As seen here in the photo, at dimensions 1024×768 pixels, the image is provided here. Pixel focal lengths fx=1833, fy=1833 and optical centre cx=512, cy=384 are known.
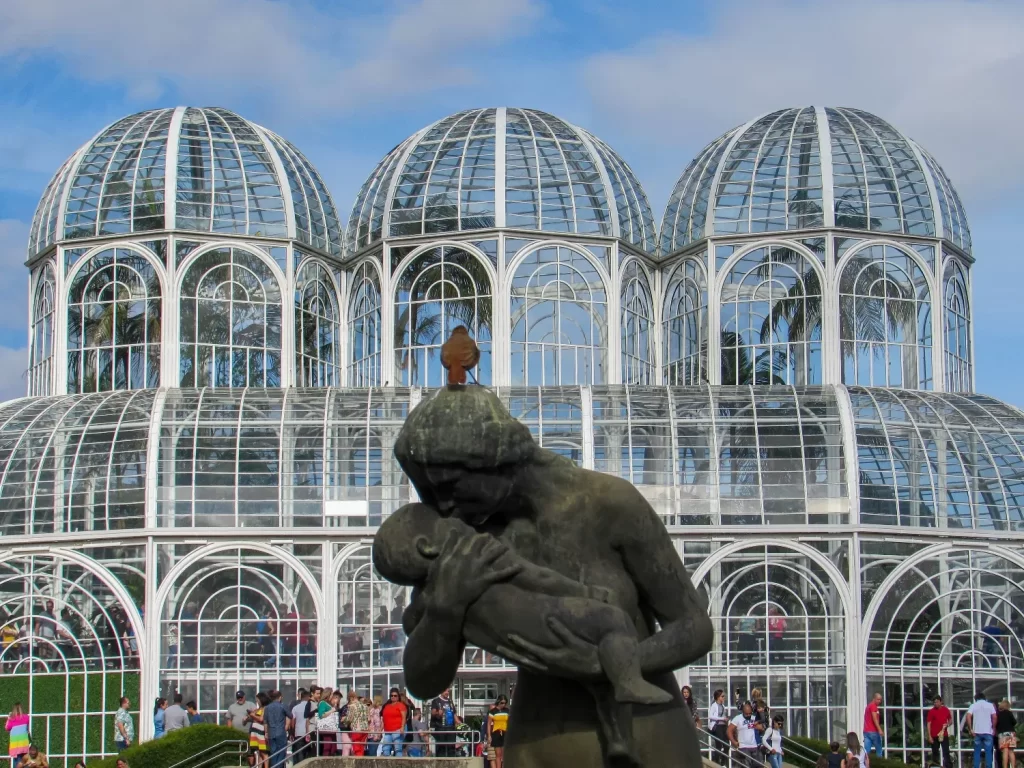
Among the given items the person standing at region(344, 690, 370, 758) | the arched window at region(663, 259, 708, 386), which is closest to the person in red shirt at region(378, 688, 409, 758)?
the person standing at region(344, 690, 370, 758)

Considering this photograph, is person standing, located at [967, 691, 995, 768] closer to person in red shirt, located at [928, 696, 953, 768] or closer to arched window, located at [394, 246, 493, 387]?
person in red shirt, located at [928, 696, 953, 768]

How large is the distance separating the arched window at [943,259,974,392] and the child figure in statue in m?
29.7

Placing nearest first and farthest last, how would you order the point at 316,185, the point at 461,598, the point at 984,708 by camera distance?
the point at 461,598, the point at 984,708, the point at 316,185

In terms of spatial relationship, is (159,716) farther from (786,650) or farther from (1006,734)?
(1006,734)

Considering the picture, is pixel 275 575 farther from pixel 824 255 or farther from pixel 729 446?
pixel 824 255

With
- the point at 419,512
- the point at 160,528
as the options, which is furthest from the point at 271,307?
the point at 419,512

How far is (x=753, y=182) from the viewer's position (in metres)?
33.3

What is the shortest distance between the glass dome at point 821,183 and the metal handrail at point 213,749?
15.0 metres

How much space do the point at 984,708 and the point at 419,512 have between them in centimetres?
1931

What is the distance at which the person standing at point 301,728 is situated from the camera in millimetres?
20844

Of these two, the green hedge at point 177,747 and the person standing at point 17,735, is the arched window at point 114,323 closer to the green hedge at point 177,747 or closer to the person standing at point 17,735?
the person standing at point 17,735

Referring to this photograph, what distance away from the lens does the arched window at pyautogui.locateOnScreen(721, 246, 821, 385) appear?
3256 centimetres

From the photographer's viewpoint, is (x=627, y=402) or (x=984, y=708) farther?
(x=627, y=402)

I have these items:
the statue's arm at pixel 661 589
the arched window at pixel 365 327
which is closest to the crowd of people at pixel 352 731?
the arched window at pixel 365 327
